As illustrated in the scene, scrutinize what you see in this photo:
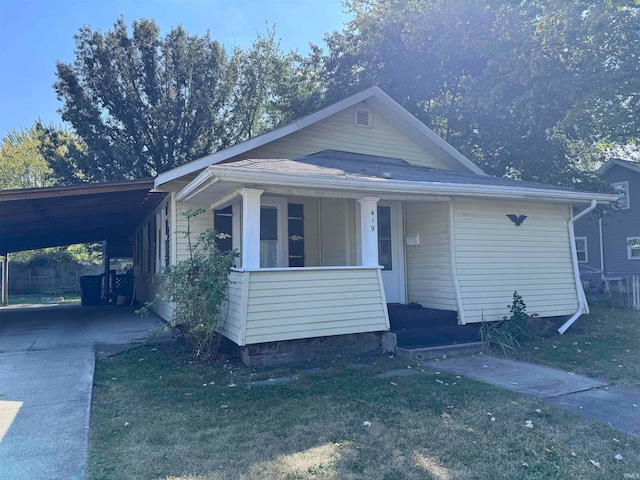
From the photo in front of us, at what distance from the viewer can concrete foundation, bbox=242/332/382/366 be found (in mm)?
6234

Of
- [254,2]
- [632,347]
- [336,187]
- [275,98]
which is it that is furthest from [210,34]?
[632,347]

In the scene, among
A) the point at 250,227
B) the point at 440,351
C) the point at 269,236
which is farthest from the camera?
the point at 269,236

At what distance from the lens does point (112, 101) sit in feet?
72.6

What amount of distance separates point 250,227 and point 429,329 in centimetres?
326

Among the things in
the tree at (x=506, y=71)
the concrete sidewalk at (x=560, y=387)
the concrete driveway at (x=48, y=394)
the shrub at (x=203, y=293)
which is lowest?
the concrete sidewalk at (x=560, y=387)

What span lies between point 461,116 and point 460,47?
2.82 meters

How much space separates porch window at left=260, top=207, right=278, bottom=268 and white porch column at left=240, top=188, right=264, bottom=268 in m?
2.33

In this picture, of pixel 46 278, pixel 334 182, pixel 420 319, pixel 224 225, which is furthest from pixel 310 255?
pixel 46 278

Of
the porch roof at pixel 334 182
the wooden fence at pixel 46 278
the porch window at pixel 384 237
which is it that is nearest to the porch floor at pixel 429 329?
the porch window at pixel 384 237

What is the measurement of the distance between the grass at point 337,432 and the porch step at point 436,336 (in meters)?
1.37

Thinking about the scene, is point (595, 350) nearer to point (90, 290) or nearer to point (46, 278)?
point (90, 290)

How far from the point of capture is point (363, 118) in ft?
33.3

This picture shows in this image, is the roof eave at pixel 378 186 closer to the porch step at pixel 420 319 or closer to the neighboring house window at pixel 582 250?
the porch step at pixel 420 319

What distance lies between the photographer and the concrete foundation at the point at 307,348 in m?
6.23
